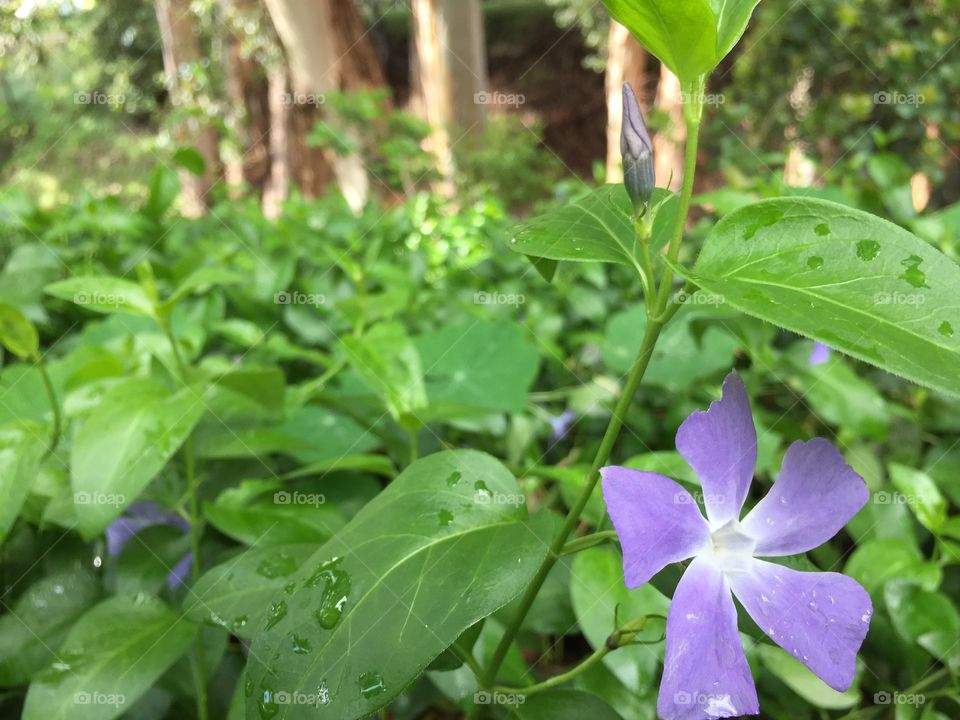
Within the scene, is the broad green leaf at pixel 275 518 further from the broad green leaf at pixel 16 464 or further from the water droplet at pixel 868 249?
the water droplet at pixel 868 249

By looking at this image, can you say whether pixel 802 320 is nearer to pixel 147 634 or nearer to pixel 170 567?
pixel 147 634

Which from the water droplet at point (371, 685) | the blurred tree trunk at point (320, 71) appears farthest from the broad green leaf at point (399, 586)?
the blurred tree trunk at point (320, 71)

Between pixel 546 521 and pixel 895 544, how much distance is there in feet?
2.27

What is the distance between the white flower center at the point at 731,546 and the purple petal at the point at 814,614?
0.01 m

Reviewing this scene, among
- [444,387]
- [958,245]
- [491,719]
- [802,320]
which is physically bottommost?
[491,719]

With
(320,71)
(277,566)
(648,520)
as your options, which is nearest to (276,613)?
(277,566)

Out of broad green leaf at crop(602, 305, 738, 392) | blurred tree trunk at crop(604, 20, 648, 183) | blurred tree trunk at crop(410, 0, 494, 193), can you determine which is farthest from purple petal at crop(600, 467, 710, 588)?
blurred tree trunk at crop(604, 20, 648, 183)

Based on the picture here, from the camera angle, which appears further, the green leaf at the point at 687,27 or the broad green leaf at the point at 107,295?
the broad green leaf at the point at 107,295

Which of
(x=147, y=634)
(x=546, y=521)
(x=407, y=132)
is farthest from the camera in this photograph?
(x=407, y=132)

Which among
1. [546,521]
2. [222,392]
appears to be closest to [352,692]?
[546,521]

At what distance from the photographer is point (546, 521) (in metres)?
0.60

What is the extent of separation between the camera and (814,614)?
1.79ft

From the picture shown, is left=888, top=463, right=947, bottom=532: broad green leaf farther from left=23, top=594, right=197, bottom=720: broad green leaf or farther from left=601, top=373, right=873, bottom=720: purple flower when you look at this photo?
left=23, top=594, right=197, bottom=720: broad green leaf

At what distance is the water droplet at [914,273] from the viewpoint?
491 millimetres
